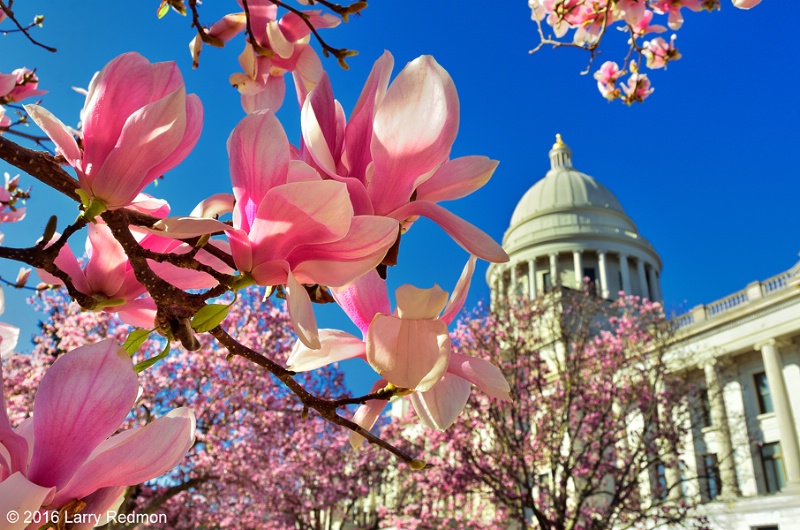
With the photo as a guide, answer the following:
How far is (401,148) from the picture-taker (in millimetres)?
678

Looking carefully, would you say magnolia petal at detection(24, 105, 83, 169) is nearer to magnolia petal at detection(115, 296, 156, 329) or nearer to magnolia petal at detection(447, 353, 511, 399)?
magnolia petal at detection(115, 296, 156, 329)

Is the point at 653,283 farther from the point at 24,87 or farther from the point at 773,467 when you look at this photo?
the point at 24,87

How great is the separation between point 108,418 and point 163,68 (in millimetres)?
388

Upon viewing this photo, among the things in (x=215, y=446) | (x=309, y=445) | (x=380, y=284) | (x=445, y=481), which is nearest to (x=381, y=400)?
(x=380, y=284)

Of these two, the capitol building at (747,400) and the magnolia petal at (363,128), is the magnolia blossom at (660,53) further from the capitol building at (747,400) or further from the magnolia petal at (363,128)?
the capitol building at (747,400)

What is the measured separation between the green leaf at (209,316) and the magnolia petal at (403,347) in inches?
6.5

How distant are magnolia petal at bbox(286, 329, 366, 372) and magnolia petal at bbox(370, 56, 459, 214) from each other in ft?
0.73

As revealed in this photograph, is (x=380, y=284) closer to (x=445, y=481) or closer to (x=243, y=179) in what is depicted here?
(x=243, y=179)

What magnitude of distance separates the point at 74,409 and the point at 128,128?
0.28m

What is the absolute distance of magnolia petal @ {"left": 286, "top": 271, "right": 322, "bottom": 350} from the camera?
1.94 ft

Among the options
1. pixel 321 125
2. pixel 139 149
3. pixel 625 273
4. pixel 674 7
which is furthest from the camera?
pixel 625 273

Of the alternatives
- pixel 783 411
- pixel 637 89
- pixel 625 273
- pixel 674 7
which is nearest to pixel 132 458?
pixel 674 7

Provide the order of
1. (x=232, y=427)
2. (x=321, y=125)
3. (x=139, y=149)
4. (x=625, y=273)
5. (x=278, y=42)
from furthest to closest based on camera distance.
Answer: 1. (x=625, y=273)
2. (x=232, y=427)
3. (x=278, y=42)
4. (x=321, y=125)
5. (x=139, y=149)

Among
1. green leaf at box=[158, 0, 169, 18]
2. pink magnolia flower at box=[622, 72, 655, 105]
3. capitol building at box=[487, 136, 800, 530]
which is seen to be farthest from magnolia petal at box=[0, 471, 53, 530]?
capitol building at box=[487, 136, 800, 530]
